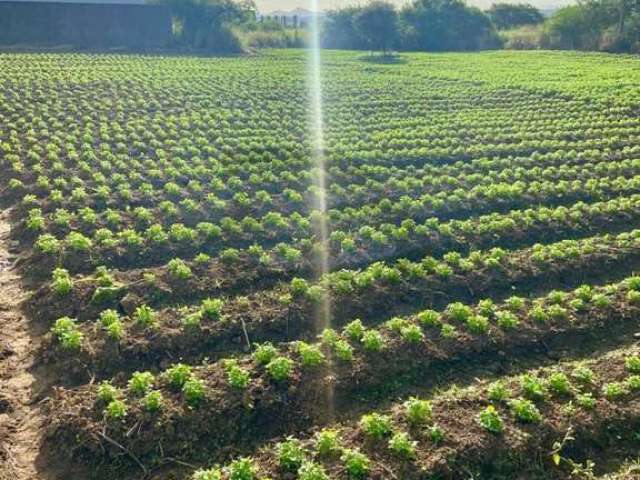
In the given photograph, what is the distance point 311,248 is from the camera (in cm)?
1280

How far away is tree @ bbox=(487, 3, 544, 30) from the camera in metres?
88.0

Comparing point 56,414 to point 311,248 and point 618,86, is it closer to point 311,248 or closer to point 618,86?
point 311,248

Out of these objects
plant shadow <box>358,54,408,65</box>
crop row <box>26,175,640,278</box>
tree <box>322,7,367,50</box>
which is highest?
tree <box>322,7,367,50</box>

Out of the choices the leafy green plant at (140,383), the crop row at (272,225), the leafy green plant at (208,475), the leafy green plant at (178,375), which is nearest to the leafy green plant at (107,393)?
the leafy green plant at (140,383)

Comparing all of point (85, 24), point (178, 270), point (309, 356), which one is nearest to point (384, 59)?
point (85, 24)

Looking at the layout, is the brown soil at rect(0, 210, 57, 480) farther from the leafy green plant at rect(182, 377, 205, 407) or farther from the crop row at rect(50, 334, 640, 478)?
the leafy green plant at rect(182, 377, 205, 407)

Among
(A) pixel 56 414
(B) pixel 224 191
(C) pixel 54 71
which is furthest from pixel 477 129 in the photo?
(C) pixel 54 71

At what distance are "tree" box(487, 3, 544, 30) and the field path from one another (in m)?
89.7

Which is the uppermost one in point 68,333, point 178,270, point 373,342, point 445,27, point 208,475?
point 445,27

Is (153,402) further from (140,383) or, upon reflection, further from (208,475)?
(208,475)

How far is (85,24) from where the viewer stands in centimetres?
5544

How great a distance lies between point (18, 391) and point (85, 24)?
55349 millimetres

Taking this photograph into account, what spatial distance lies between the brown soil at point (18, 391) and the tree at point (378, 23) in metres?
56.0

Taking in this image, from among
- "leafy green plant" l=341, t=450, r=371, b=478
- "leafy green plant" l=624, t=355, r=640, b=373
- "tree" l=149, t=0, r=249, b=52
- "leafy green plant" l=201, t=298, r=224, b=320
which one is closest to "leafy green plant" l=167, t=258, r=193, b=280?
"leafy green plant" l=201, t=298, r=224, b=320
